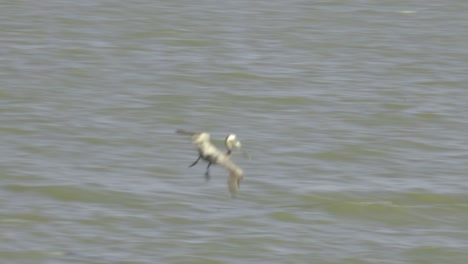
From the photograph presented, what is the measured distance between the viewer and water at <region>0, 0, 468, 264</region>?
336 inches

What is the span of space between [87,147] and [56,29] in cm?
385

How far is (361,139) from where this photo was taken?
10938 mm

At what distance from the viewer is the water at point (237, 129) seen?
28.0ft

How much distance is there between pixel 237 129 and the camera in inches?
438

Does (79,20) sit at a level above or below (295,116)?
above

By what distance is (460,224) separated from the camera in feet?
29.7

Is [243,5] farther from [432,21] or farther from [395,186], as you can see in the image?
[395,186]

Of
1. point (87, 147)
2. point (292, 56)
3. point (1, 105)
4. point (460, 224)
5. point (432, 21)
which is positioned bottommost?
point (460, 224)

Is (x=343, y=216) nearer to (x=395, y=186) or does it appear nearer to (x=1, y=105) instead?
(x=395, y=186)

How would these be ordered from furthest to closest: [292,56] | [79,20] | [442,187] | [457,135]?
[79,20]
[292,56]
[457,135]
[442,187]

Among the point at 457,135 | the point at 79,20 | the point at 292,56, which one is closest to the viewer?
the point at 457,135

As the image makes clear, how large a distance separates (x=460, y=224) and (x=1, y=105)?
4.35 meters

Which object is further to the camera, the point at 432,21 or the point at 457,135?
the point at 432,21

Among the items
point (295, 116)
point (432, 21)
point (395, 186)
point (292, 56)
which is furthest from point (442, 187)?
point (432, 21)
